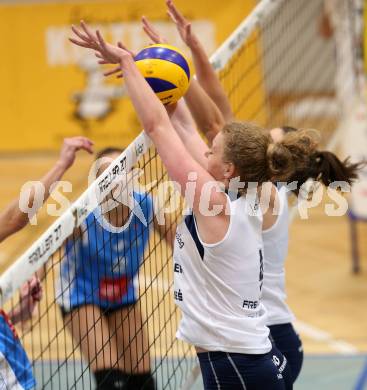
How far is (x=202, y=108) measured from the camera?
156 inches

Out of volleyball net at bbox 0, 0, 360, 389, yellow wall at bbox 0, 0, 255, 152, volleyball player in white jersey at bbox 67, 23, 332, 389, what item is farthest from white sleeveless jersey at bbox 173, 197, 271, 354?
yellow wall at bbox 0, 0, 255, 152

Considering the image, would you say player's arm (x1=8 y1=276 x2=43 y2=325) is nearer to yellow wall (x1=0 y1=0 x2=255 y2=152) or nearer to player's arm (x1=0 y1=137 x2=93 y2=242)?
player's arm (x1=0 y1=137 x2=93 y2=242)

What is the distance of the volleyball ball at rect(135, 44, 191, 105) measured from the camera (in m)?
3.38

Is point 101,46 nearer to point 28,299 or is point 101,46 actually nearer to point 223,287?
point 223,287

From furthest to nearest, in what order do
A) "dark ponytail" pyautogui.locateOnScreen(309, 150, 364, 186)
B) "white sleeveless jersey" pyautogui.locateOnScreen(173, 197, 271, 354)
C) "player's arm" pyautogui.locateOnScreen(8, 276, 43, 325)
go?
1. "dark ponytail" pyautogui.locateOnScreen(309, 150, 364, 186)
2. "player's arm" pyautogui.locateOnScreen(8, 276, 43, 325)
3. "white sleeveless jersey" pyautogui.locateOnScreen(173, 197, 271, 354)

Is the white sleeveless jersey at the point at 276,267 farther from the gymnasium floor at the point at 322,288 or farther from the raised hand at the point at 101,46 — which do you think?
the gymnasium floor at the point at 322,288

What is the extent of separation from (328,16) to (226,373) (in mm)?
5357

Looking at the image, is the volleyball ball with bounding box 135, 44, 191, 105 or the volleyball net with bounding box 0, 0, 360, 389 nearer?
the volleyball net with bounding box 0, 0, 360, 389

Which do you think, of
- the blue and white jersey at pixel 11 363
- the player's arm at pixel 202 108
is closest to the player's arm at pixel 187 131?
the player's arm at pixel 202 108

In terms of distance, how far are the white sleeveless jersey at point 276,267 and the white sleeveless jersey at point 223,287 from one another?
1.82 feet

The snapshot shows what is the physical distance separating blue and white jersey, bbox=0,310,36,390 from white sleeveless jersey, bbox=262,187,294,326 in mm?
1153

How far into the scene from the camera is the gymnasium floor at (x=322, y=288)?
6152mm

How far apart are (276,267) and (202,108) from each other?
803mm

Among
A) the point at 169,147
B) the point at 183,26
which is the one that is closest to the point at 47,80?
the point at 183,26
